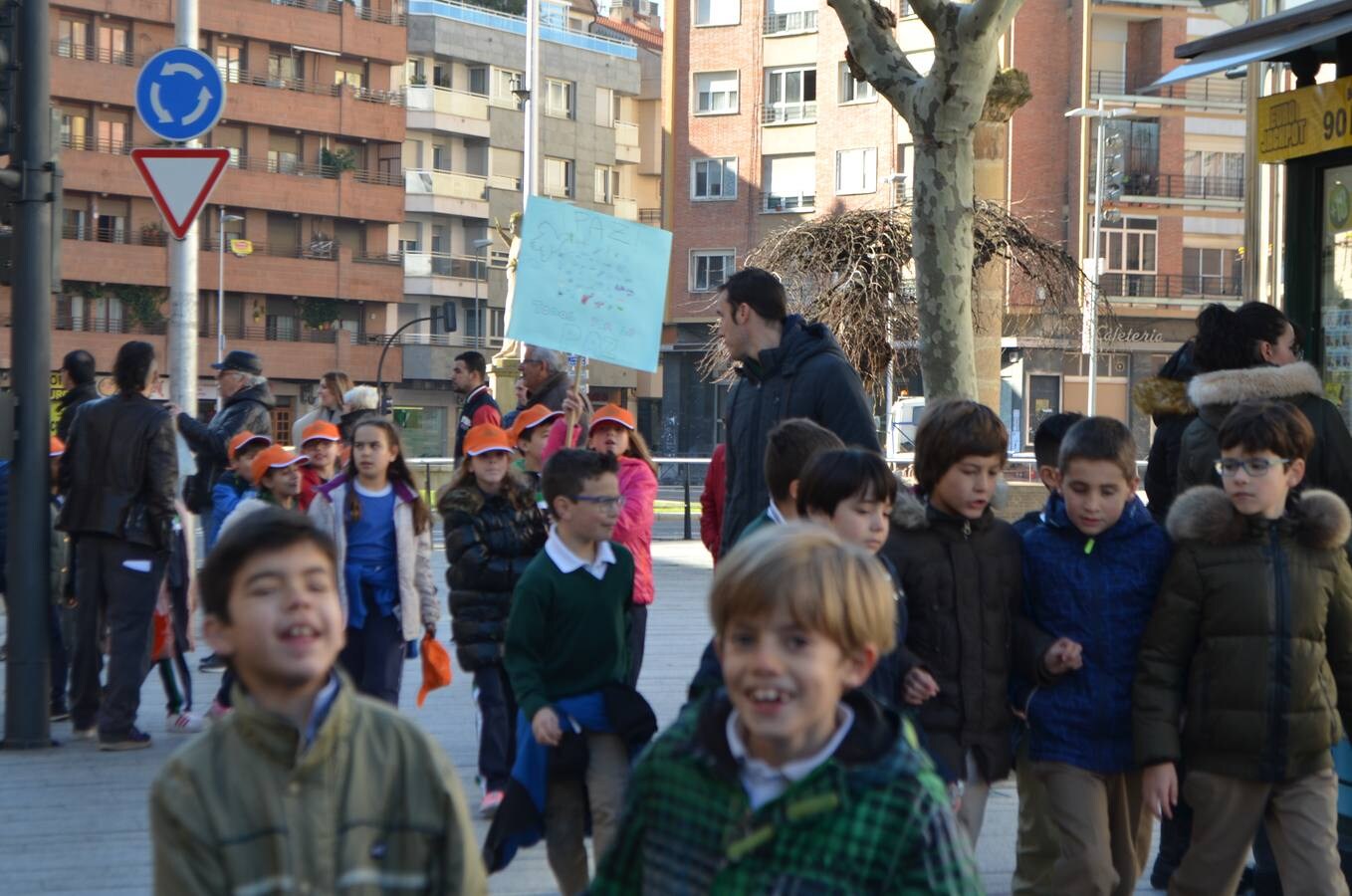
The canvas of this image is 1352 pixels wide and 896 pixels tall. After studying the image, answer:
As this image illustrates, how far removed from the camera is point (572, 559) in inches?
218

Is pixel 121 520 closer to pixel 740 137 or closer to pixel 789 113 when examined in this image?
pixel 789 113

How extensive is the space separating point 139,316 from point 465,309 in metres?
14.1

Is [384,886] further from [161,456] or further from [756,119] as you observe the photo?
[756,119]

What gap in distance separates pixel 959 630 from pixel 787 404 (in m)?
1.78

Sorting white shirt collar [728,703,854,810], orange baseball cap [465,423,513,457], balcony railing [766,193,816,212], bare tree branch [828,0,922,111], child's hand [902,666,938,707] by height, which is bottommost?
child's hand [902,666,938,707]

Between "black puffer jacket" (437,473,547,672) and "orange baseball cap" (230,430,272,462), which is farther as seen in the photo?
"orange baseball cap" (230,430,272,462)

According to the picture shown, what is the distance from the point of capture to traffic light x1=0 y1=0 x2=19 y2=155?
927 centimetres

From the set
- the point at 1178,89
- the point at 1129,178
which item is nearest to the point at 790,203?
the point at 1129,178

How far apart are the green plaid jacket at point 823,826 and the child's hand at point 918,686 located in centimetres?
197

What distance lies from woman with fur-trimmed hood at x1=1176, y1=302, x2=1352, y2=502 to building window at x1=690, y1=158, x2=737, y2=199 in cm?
5782

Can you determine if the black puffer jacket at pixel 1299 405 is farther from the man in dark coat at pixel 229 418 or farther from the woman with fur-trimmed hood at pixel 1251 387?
the man in dark coat at pixel 229 418

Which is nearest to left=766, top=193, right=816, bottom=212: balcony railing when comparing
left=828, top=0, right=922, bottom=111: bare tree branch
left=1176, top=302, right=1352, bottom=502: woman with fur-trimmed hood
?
left=828, top=0, right=922, bottom=111: bare tree branch

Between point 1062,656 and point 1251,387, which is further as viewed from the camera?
point 1251,387

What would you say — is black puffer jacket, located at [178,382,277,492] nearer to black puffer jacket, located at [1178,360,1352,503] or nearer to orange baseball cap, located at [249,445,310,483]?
orange baseball cap, located at [249,445,310,483]
